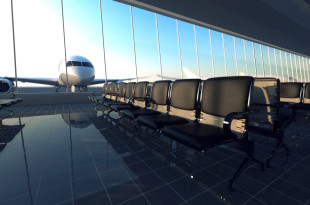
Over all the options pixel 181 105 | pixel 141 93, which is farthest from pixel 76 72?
pixel 181 105

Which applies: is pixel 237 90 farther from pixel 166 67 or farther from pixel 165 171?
pixel 166 67

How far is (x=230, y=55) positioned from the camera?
9820 millimetres

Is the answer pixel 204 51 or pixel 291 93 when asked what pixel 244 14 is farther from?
pixel 291 93

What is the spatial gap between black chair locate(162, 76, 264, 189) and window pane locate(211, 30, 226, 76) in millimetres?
8330

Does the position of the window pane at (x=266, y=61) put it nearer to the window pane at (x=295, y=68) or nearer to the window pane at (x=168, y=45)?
the window pane at (x=295, y=68)

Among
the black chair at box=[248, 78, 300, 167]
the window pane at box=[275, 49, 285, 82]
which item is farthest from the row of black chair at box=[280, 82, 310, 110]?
the window pane at box=[275, 49, 285, 82]

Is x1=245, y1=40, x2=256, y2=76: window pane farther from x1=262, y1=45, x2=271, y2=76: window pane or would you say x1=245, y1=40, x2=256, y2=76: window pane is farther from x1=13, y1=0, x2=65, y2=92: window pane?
x1=13, y1=0, x2=65, y2=92: window pane

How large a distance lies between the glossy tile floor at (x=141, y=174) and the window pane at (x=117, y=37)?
584cm

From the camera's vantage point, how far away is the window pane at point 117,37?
6898 millimetres

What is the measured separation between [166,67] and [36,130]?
6553mm

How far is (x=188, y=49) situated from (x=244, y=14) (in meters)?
2.98

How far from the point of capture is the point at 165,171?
4.50ft

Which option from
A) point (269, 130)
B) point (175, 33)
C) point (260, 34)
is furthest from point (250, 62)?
point (269, 130)

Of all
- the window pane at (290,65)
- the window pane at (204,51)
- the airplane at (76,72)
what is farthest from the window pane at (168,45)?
the window pane at (290,65)
